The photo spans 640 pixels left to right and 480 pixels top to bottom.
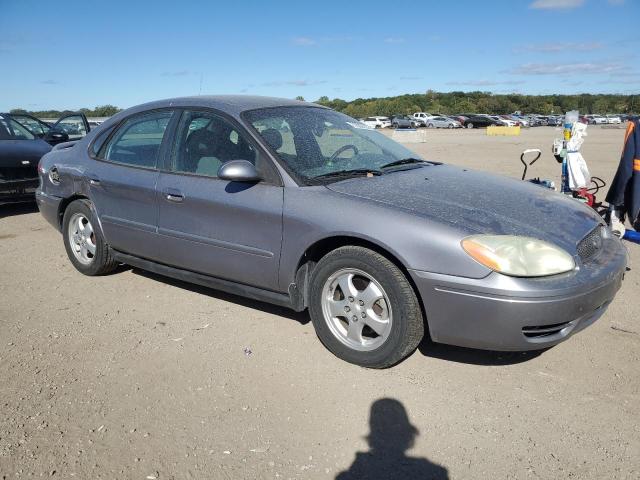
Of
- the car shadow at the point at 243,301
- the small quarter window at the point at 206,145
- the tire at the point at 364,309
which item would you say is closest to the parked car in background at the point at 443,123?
the car shadow at the point at 243,301

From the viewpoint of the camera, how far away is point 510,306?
8.96ft

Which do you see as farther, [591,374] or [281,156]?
[281,156]

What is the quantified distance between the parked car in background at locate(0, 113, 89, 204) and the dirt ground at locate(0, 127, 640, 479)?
4.00 meters

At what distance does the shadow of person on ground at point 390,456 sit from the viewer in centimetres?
233

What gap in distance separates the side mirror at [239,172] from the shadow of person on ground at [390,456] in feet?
5.26

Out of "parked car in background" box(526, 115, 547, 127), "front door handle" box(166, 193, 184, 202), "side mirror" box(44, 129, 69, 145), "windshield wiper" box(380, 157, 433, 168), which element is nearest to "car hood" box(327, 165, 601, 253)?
"windshield wiper" box(380, 157, 433, 168)

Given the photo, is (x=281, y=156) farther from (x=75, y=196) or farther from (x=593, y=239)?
(x=75, y=196)

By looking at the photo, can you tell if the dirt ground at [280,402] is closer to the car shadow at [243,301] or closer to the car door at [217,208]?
the car shadow at [243,301]

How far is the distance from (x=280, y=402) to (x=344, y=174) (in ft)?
5.10

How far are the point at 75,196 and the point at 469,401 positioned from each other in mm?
3875

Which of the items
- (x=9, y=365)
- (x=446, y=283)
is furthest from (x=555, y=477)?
(x=9, y=365)

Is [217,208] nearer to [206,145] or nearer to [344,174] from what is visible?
[206,145]

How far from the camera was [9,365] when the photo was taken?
→ 3.33 metres

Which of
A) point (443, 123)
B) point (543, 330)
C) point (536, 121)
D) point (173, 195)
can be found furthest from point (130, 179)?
point (536, 121)
